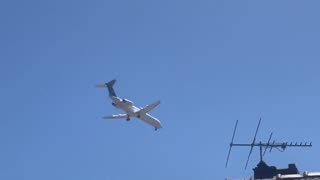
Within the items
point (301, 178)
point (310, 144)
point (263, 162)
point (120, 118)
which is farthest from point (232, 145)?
point (120, 118)

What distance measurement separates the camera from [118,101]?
149000 millimetres

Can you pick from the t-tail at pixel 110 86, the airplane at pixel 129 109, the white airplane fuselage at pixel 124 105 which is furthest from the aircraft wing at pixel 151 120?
the t-tail at pixel 110 86

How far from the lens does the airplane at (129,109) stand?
490ft

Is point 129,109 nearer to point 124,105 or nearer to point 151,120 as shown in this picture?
point 124,105

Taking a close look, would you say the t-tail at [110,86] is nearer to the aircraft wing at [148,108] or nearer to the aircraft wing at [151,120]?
the aircraft wing at [148,108]

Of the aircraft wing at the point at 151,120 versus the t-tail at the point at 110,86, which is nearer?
the aircraft wing at the point at 151,120

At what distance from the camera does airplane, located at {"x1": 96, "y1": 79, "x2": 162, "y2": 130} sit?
490ft

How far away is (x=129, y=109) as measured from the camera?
150 metres

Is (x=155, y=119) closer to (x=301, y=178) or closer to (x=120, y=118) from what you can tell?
(x=120, y=118)

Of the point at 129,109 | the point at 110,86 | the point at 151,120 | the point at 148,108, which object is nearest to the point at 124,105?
the point at 129,109

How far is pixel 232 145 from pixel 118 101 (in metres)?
68.1

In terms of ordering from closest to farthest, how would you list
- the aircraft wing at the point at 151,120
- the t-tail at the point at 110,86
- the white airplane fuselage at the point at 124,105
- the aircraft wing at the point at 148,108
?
1. the white airplane fuselage at the point at 124,105
2. the aircraft wing at the point at 148,108
3. the aircraft wing at the point at 151,120
4. the t-tail at the point at 110,86

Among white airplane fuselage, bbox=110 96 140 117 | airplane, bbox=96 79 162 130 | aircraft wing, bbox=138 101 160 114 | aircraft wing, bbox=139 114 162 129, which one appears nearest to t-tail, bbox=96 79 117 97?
airplane, bbox=96 79 162 130

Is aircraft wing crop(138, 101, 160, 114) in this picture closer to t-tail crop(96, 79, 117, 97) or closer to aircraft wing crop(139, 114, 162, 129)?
aircraft wing crop(139, 114, 162, 129)
